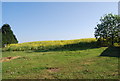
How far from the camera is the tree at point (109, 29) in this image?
1147 inches

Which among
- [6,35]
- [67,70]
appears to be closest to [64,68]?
[67,70]

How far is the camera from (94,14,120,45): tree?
29.1 m

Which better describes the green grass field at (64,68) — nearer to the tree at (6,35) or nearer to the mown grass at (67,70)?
the mown grass at (67,70)

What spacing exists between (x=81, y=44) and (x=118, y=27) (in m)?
8.87

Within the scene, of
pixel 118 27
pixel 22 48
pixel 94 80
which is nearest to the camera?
pixel 94 80

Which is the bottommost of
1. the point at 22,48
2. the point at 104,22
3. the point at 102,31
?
the point at 22,48

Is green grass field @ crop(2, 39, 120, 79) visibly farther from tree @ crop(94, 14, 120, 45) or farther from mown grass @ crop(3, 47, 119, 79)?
tree @ crop(94, 14, 120, 45)

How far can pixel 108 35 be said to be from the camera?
29.8m

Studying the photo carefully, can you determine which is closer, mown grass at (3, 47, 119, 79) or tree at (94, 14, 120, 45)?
mown grass at (3, 47, 119, 79)

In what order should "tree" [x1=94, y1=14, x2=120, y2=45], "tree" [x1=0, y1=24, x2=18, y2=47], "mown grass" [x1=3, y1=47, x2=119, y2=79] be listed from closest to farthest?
"mown grass" [x1=3, y1=47, x2=119, y2=79] → "tree" [x1=94, y1=14, x2=120, y2=45] → "tree" [x1=0, y1=24, x2=18, y2=47]

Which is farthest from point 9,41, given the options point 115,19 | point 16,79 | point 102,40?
point 16,79

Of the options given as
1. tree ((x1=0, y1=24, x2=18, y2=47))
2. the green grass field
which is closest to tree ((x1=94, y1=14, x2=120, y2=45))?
the green grass field

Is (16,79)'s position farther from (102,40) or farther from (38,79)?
(102,40)

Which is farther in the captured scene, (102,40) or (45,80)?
(102,40)
